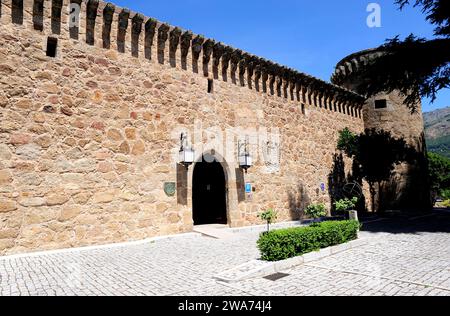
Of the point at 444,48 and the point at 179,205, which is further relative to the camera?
the point at 444,48

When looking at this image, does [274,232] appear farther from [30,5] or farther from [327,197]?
[327,197]

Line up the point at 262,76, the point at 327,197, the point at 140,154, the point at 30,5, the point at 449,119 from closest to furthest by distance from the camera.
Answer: the point at 30,5 < the point at 140,154 < the point at 262,76 < the point at 327,197 < the point at 449,119

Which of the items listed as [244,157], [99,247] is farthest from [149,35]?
[99,247]

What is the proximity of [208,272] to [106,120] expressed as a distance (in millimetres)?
5493

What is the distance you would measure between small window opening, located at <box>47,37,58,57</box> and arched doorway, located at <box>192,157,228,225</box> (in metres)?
6.86

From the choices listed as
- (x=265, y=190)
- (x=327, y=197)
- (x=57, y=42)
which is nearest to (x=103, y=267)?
Answer: (x=57, y=42)

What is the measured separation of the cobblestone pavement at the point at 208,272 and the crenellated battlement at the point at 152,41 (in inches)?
235

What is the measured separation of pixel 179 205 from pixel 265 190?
13.8 ft

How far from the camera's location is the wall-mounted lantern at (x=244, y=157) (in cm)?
1162

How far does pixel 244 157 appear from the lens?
11.6 meters

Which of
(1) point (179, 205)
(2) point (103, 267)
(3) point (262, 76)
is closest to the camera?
(2) point (103, 267)

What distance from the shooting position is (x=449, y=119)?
150750mm

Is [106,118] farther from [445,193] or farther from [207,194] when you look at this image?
[445,193]

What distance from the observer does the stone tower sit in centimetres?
1830
